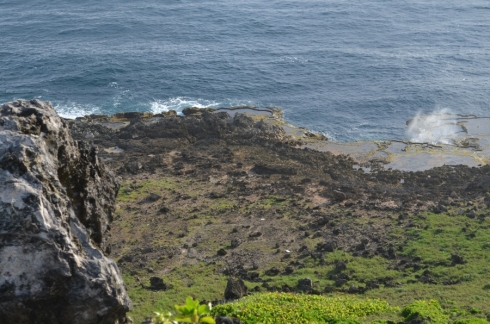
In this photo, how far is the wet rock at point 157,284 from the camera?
111 ft

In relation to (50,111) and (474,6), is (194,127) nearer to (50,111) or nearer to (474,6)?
(50,111)

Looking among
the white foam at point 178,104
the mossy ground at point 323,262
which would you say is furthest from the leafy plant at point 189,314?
the white foam at point 178,104

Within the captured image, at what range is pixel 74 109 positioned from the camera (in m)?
75.3

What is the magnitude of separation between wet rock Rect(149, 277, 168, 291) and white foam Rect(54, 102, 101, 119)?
42.6m

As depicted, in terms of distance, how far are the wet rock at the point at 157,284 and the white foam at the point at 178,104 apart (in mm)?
43715

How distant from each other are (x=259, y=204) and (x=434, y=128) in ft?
115

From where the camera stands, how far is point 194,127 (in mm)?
63500

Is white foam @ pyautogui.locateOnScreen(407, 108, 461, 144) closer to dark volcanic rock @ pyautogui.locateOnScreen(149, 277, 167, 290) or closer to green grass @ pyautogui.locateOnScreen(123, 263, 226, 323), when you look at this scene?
green grass @ pyautogui.locateOnScreen(123, 263, 226, 323)

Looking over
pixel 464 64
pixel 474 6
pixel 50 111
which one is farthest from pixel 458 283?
pixel 474 6

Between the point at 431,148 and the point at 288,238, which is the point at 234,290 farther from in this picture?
the point at 431,148

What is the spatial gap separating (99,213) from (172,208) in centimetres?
2035

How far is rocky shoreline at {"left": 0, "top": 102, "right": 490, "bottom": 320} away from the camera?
36.3 m

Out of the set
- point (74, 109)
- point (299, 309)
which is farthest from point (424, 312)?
point (74, 109)

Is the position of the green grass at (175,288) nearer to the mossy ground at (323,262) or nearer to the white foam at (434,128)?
the mossy ground at (323,262)
